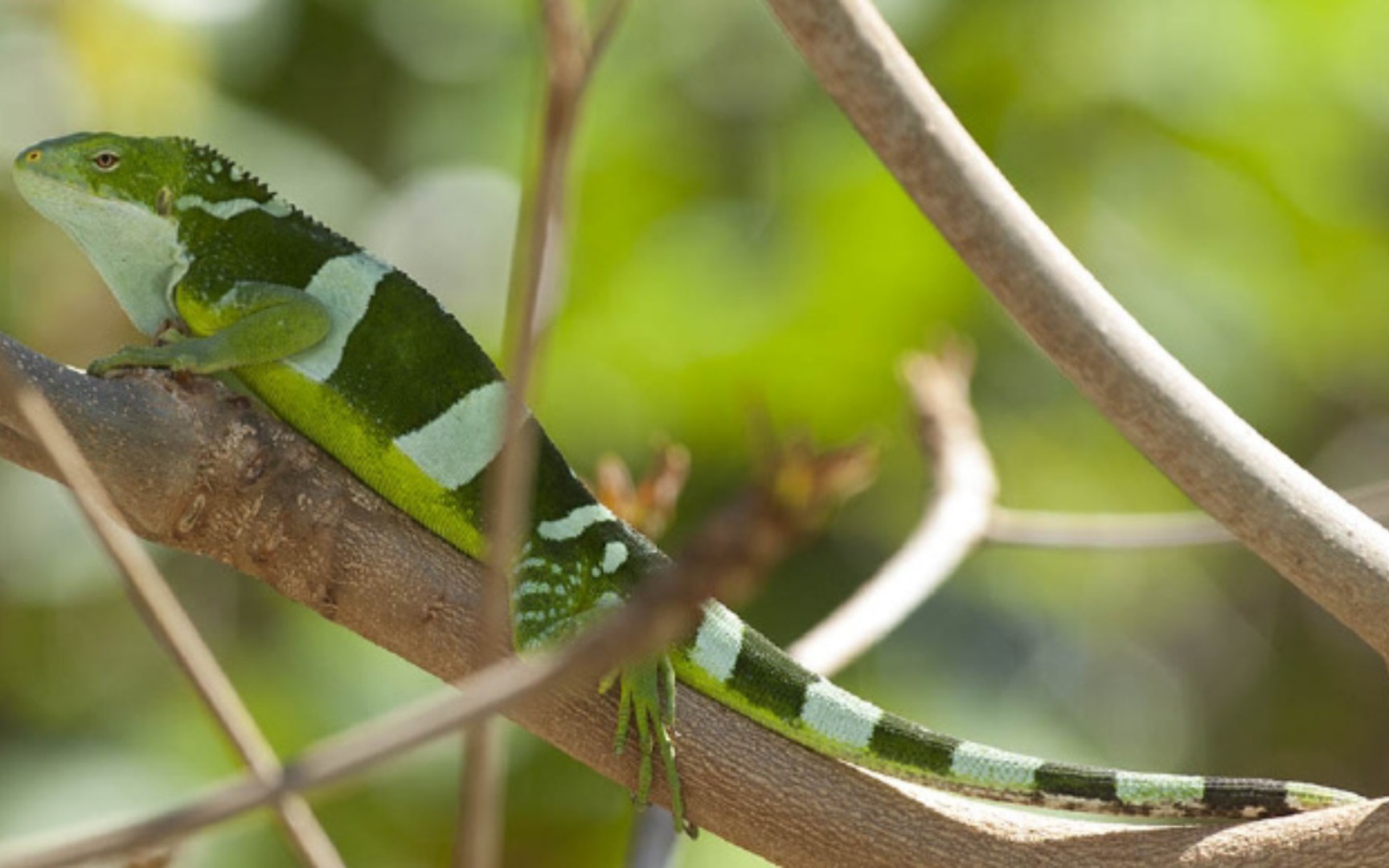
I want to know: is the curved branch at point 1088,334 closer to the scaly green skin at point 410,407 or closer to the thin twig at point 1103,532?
the scaly green skin at point 410,407

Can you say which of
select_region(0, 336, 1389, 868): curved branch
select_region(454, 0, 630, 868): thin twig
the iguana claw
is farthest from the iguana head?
select_region(454, 0, 630, 868): thin twig

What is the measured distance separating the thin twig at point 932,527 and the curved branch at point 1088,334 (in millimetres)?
1013

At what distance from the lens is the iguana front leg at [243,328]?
2359mm

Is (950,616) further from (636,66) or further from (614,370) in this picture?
(636,66)

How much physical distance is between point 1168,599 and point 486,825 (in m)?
5.46

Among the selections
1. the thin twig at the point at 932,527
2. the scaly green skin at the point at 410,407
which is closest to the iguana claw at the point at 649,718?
the scaly green skin at the point at 410,407

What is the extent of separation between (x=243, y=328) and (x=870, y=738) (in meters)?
1.01

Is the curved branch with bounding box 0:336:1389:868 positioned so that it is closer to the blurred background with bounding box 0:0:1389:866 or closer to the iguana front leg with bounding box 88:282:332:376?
the iguana front leg with bounding box 88:282:332:376

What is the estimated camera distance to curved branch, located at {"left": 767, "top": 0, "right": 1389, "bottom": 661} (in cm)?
152

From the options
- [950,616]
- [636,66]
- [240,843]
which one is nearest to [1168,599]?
[950,616]

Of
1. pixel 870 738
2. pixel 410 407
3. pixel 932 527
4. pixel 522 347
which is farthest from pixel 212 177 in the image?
pixel 522 347

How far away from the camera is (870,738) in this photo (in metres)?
2.40

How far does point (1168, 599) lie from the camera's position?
6145mm

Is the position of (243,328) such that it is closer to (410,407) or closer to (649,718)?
(410,407)
